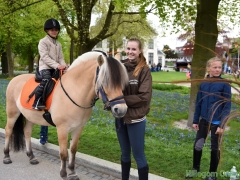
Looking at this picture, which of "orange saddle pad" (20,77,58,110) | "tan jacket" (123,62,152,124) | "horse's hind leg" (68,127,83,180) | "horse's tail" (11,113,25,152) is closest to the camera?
"tan jacket" (123,62,152,124)

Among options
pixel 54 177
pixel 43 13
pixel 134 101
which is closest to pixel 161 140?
pixel 54 177

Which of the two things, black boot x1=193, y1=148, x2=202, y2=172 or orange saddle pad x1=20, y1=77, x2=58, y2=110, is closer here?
black boot x1=193, y1=148, x2=202, y2=172

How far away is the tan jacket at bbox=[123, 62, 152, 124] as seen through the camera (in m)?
2.90

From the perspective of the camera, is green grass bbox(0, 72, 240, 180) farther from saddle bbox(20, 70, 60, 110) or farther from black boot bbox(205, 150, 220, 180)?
saddle bbox(20, 70, 60, 110)

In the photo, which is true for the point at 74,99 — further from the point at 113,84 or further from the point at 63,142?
the point at 113,84

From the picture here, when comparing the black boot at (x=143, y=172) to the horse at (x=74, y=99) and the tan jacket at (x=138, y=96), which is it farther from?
the horse at (x=74, y=99)

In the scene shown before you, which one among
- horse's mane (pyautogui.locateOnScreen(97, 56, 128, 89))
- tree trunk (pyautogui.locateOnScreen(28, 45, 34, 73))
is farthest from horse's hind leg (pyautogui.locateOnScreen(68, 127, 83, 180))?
tree trunk (pyautogui.locateOnScreen(28, 45, 34, 73))

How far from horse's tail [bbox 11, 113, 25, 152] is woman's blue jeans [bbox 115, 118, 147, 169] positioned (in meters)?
2.66

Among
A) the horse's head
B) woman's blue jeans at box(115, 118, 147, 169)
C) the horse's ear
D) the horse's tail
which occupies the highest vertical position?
the horse's ear

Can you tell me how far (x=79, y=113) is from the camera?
368 centimetres

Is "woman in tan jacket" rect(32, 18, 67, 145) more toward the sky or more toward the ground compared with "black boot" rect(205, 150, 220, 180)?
more toward the sky

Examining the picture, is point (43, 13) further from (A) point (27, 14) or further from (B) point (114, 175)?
(B) point (114, 175)

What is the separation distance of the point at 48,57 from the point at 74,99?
1.02m

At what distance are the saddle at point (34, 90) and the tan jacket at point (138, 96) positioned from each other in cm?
152
